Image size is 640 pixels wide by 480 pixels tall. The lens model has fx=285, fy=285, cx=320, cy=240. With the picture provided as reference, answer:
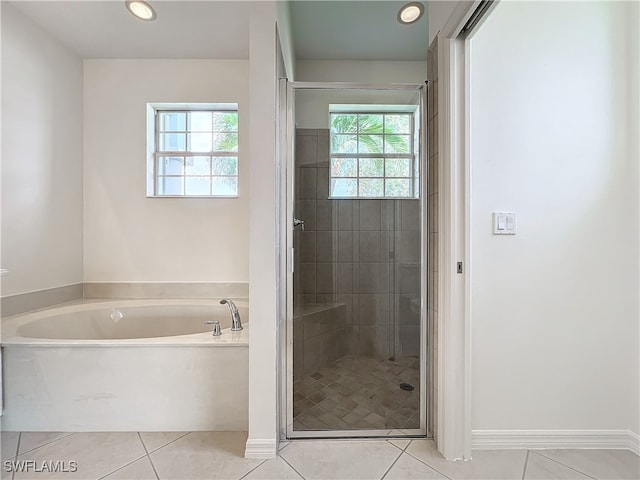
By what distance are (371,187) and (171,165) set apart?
1.91 metres

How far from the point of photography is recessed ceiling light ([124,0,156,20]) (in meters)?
1.84

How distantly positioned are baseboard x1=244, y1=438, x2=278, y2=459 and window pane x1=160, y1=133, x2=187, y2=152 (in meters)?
2.40

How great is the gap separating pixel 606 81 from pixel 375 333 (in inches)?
70.6

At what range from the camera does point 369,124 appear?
176 centimetres

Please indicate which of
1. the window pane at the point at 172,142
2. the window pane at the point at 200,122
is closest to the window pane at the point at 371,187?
the window pane at the point at 200,122

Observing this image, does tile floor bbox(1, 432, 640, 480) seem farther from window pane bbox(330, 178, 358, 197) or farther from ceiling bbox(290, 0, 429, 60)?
ceiling bbox(290, 0, 429, 60)

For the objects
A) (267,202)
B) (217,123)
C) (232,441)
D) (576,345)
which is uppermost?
(217,123)

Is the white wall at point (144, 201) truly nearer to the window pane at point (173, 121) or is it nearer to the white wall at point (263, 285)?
the window pane at point (173, 121)

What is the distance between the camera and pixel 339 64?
104 inches

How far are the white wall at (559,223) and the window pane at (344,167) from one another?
2.28 feet

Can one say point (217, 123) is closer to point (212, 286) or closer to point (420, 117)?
point (212, 286)

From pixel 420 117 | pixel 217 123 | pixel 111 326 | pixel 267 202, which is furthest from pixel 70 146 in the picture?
pixel 420 117

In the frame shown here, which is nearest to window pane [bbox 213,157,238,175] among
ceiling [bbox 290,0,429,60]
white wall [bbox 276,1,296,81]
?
white wall [bbox 276,1,296,81]

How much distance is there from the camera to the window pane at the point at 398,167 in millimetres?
1660
